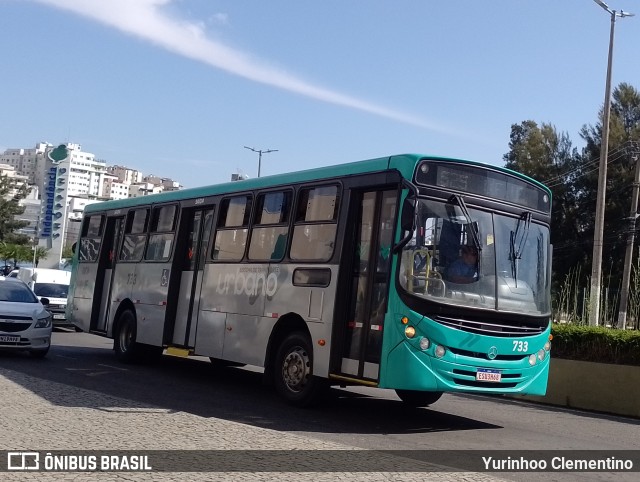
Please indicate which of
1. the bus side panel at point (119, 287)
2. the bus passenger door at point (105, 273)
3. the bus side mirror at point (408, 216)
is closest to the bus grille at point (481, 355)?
the bus side mirror at point (408, 216)

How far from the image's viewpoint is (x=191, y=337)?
Answer: 1547cm

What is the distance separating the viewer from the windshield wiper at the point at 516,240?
1124 centimetres

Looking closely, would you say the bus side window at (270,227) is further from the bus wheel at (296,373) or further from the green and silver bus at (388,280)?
the bus wheel at (296,373)

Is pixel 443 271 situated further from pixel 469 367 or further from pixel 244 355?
pixel 244 355

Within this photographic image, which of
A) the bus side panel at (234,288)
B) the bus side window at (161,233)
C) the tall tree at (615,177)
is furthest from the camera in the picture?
the tall tree at (615,177)

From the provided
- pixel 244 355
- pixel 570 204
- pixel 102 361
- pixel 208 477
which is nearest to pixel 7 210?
pixel 570 204

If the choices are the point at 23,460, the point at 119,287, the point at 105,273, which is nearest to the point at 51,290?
the point at 105,273

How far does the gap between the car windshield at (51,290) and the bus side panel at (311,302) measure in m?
18.8

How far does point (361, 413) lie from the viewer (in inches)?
497

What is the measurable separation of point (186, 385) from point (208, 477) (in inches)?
320

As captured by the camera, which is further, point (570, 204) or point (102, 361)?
point (570, 204)

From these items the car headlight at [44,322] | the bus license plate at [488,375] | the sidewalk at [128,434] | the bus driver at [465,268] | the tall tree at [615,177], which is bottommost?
the sidewalk at [128,434]

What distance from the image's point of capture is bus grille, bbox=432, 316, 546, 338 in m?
10.6

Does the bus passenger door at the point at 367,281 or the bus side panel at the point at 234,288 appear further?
the bus side panel at the point at 234,288
